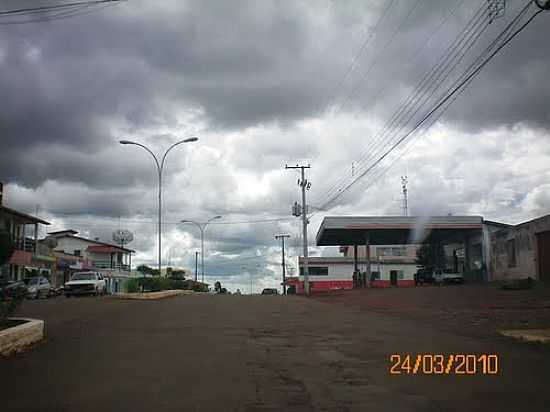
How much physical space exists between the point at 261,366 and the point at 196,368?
981 mm

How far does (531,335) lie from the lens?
1305cm

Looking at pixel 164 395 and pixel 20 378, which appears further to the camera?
pixel 20 378

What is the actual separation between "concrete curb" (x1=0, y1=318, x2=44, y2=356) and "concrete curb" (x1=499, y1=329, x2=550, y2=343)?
9.57 m

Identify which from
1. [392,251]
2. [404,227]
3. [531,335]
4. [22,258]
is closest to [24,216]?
[22,258]

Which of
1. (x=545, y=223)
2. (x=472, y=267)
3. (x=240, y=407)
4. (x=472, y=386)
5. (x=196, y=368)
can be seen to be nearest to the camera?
(x=240, y=407)

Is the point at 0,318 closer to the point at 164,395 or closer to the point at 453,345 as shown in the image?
the point at 164,395

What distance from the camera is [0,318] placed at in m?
11.6

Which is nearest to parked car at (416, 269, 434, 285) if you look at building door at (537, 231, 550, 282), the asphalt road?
building door at (537, 231, 550, 282)

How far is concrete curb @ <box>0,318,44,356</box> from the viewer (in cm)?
1014

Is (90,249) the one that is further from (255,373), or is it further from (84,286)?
(255,373)

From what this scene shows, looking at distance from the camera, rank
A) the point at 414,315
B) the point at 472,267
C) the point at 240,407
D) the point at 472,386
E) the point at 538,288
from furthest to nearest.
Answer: the point at 472,267
the point at 538,288
the point at 414,315
the point at 472,386
the point at 240,407

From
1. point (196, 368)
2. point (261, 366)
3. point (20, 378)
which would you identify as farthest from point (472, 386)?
point (20, 378)
